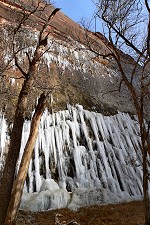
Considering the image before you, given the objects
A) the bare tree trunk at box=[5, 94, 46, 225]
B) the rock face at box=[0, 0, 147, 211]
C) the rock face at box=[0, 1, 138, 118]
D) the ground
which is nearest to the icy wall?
the rock face at box=[0, 0, 147, 211]

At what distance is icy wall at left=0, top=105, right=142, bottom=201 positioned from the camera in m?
11.1

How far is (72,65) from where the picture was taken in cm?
1669

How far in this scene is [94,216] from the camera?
8.72 m

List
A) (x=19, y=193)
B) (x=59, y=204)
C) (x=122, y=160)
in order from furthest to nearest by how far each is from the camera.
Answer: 1. (x=122, y=160)
2. (x=59, y=204)
3. (x=19, y=193)

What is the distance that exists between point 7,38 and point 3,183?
1160cm

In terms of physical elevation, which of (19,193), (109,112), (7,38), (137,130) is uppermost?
(7,38)

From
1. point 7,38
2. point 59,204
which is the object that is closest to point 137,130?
point 59,204

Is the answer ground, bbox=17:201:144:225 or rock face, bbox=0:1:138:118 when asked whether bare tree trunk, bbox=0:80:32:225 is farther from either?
rock face, bbox=0:1:138:118

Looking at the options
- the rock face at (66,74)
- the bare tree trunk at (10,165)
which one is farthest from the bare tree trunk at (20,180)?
the rock face at (66,74)

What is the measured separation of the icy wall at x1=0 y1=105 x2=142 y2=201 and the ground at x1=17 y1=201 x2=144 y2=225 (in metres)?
1.23

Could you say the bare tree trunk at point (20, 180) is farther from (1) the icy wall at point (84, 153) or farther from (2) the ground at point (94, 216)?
(1) the icy wall at point (84, 153)

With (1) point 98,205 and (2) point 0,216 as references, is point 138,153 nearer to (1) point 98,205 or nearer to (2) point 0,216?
(1) point 98,205

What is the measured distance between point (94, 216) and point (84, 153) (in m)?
3.75

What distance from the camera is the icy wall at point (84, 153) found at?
36.3 ft
